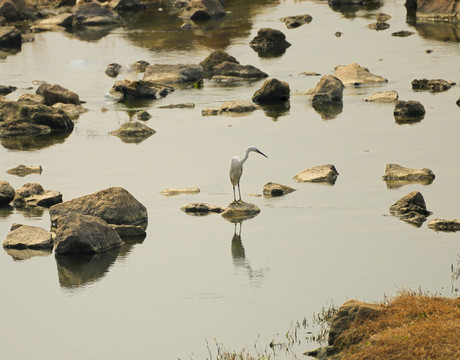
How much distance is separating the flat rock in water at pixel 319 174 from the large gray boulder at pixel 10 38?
28889 millimetres

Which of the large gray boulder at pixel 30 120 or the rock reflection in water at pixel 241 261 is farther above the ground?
the rock reflection in water at pixel 241 261

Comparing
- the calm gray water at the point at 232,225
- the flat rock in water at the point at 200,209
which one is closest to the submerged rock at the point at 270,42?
the calm gray water at the point at 232,225

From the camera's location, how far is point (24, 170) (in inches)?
1065

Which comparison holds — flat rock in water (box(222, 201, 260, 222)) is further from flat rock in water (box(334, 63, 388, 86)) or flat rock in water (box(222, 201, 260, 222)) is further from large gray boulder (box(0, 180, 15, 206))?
flat rock in water (box(334, 63, 388, 86))

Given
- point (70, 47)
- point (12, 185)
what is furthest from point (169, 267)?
point (70, 47)

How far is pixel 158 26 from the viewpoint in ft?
179

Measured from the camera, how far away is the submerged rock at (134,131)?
31141mm

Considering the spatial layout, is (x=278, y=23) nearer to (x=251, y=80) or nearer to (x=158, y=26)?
(x=158, y=26)

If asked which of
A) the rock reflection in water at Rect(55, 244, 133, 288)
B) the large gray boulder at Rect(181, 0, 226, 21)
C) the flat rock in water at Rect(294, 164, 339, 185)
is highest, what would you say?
the rock reflection in water at Rect(55, 244, 133, 288)

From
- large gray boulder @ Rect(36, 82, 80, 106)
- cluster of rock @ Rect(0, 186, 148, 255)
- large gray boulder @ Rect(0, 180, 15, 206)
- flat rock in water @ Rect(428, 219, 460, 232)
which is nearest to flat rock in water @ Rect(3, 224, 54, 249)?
cluster of rock @ Rect(0, 186, 148, 255)

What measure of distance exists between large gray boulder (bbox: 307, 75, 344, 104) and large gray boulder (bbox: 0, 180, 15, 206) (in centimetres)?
1336

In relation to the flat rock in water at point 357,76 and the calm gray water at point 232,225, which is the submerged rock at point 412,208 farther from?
the flat rock in water at point 357,76

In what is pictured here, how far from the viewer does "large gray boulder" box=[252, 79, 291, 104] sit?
114ft

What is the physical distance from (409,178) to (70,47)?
2856cm
